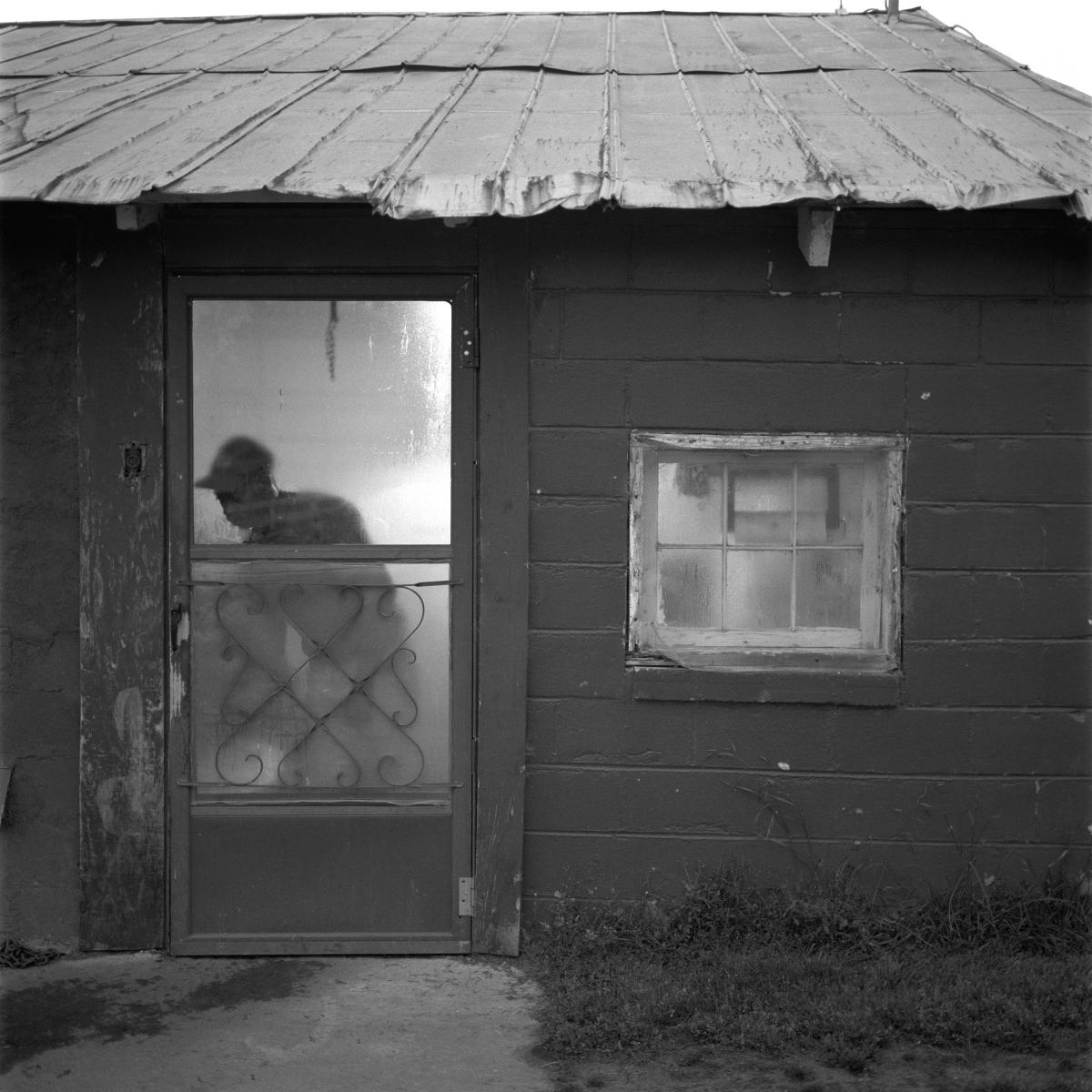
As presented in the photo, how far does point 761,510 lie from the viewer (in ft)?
14.5

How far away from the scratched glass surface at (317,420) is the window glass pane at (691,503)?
32.9 inches

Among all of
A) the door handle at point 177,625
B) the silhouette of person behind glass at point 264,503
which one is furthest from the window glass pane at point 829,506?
the door handle at point 177,625

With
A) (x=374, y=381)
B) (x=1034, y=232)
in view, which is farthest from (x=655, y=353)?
(x=1034, y=232)

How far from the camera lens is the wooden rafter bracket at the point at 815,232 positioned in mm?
3951

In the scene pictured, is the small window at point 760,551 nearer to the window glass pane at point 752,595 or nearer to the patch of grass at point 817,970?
the window glass pane at point 752,595

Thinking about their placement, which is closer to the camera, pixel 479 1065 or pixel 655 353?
pixel 479 1065

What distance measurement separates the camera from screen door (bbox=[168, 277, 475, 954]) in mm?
4316

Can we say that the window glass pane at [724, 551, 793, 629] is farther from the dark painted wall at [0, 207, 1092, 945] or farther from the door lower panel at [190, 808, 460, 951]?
the door lower panel at [190, 808, 460, 951]

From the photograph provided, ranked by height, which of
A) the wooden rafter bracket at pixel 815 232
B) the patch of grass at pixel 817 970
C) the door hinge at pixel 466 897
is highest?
the wooden rafter bracket at pixel 815 232

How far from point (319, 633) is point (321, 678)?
17 centimetres

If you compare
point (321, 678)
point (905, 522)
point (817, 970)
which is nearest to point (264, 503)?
point (321, 678)

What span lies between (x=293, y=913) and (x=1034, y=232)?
3.75 metres

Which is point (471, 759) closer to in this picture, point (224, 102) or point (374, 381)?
point (374, 381)

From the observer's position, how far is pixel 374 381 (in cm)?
433
